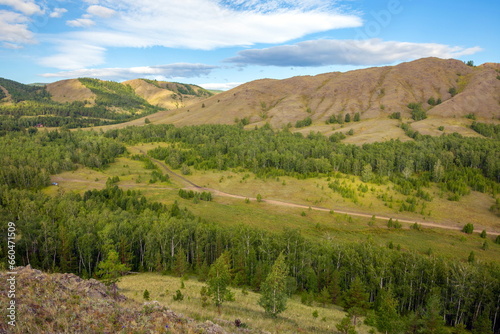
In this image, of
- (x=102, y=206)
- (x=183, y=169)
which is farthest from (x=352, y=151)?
(x=102, y=206)

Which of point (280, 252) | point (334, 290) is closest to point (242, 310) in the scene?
point (280, 252)

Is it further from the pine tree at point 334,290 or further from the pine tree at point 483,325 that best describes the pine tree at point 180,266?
the pine tree at point 483,325

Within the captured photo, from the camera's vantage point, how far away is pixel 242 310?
1553 inches

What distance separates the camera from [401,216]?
96.9 meters

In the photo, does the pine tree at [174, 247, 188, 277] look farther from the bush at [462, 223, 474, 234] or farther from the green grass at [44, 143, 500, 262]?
the bush at [462, 223, 474, 234]

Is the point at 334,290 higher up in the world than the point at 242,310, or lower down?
lower down

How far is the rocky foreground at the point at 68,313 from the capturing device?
16812 millimetres

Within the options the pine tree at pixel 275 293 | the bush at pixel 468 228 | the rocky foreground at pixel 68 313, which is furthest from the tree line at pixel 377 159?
the rocky foreground at pixel 68 313

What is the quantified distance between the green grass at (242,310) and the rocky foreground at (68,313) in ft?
20.9

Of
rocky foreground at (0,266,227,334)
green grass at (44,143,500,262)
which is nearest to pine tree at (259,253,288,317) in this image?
rocky foreground at (0,266,227,334)

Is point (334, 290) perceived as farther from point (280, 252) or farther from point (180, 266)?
point (180, 266)

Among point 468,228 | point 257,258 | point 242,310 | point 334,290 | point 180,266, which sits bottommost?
point 334,290

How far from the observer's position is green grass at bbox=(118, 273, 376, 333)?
1238 inches

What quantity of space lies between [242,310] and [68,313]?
26.0 meters
